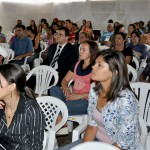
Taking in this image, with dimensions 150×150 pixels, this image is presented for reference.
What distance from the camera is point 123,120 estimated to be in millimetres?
1631

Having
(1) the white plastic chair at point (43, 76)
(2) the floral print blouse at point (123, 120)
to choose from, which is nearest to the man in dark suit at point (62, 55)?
(1) the white plastic chair at point (43, 76)

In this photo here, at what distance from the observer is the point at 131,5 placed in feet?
31.6

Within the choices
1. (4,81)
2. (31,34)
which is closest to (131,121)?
(4,81)

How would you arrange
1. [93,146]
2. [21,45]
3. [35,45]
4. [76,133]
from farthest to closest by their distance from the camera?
[35,45], [21,45], [76,133], [93,146]

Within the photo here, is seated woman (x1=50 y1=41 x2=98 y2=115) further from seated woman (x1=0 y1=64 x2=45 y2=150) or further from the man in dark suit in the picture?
seated woman (x1=0 y1=64 x2=45 y2=150)

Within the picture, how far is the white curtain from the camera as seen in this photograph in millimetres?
8969

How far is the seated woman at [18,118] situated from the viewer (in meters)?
1.54

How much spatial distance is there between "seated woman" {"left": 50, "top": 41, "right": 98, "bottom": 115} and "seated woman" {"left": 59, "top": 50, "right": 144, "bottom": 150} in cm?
76

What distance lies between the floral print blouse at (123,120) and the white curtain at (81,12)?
7.63 metres

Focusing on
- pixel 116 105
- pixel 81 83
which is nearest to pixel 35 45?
pixel 81 83

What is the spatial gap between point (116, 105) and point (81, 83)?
110 centimetres

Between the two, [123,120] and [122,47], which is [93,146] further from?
[122,47]

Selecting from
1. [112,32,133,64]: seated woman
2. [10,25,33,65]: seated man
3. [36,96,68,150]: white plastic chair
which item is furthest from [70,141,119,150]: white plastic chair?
[10,25,33,65]: seated man

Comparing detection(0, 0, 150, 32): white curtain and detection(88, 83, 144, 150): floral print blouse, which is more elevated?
detection(0, 0, 150, 32): white curtain
